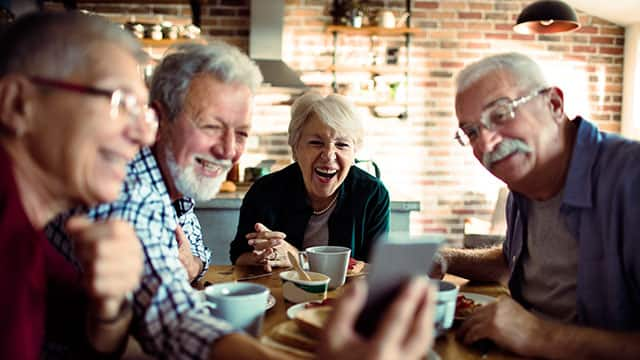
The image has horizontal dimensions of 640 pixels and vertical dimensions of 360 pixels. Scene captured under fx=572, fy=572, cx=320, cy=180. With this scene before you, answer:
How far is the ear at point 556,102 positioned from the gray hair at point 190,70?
74cm

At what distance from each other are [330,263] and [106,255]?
2.60 ft

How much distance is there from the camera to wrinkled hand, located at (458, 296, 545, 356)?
3.63 feet

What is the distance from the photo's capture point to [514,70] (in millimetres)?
1384

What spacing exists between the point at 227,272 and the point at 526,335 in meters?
0.99

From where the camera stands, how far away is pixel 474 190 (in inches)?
209

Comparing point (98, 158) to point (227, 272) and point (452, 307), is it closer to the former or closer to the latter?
point (452, 307)

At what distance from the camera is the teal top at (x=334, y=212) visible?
219 centimetres

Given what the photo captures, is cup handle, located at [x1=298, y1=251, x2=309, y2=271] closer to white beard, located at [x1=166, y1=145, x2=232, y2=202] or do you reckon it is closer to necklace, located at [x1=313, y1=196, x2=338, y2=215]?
white beard, located at [x1=166, y1=145, x2=232, y2=202]

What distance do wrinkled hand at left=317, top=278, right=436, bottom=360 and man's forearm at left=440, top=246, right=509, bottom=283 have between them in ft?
3.09

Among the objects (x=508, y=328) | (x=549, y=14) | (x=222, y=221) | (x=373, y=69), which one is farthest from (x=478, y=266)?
(x=373, y=69)

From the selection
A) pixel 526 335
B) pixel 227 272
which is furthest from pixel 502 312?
pixel 227 272

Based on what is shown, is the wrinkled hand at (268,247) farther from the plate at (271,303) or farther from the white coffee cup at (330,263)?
the plate at (271,303)

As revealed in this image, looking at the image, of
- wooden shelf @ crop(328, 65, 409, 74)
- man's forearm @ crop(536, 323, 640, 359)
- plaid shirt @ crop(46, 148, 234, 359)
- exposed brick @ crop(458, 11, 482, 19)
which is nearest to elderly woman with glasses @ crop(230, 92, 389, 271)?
plaid shirt @ crop(46, 148, 234, 359)

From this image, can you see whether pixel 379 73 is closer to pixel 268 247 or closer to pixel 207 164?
pixel 268 247
